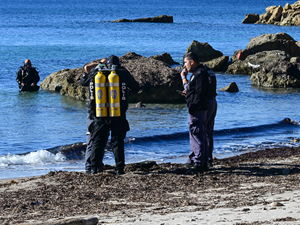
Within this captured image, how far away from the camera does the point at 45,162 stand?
9.46m

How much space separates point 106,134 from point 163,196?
162 centimetres

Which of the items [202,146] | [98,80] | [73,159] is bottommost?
[73,159]

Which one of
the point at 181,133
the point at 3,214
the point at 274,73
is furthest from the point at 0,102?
the point at 3,214

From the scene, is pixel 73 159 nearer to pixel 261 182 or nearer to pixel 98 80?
pixel 98 80

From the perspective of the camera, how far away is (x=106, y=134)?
7.16m

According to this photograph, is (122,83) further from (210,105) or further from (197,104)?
(210,105)

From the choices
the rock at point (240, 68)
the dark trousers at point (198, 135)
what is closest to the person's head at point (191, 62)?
the dark trousers at point (198, 135)

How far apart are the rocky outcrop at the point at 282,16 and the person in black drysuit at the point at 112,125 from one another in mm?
69232

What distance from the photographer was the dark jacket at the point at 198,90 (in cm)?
700

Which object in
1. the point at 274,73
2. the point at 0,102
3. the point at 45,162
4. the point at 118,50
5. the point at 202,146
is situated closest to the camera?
the point at 202,146

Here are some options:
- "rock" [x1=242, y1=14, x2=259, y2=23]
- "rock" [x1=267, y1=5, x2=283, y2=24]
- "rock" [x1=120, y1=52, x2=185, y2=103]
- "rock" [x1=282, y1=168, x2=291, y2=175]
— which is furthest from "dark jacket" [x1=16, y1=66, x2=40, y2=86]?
"rock" [x1=242, y1=14, x2=259, y2=23]

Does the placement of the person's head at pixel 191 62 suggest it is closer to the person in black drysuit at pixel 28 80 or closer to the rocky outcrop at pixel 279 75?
the person in black drysuit at pixel 28 80

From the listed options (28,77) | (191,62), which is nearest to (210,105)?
(191,62)

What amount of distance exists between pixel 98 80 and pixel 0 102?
37.5 ft
